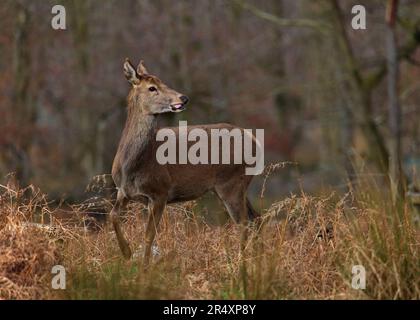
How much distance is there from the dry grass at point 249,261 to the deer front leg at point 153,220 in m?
0.21

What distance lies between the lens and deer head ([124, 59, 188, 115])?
390 inches

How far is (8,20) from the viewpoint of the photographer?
2420 centimetres

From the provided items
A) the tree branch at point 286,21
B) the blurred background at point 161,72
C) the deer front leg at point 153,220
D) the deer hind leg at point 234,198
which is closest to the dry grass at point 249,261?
the deer front leg at point 153,220

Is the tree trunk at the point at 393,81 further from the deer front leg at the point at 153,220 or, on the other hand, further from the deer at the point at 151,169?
the deer front leg at the point at 153,220

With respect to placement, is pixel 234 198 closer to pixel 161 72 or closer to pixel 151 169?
pixel 151 169

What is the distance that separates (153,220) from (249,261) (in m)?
1.59

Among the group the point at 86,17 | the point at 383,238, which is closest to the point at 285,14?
the point at 86,17

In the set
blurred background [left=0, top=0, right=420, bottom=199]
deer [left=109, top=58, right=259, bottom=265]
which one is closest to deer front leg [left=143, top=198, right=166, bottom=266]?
deer [left=109, top=58, right=259, bottom=265]

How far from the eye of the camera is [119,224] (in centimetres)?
946

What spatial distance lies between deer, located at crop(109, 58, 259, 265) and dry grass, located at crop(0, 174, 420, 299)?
66cm

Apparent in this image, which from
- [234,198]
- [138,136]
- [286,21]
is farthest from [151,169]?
[286,21]

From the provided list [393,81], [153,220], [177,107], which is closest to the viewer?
[153,220]

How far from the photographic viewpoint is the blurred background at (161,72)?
24.2 metres
